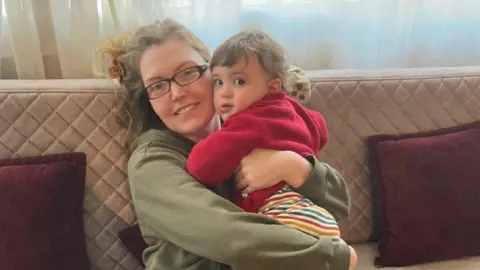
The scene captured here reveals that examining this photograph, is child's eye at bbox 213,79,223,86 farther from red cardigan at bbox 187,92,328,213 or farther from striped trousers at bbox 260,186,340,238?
striped trousers at bbox 260,186,340,238

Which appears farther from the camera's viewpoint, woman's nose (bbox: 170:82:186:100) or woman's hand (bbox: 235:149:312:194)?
woman's nose (bbox: 170:82:186:100)

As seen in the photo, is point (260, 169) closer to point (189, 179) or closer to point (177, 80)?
point (189, 179)

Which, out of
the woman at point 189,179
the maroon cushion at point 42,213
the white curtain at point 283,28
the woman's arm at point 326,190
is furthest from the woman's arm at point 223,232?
the white curtain at point 283,28

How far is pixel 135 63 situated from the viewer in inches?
58.2

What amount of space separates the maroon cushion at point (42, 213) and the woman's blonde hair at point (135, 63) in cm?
20

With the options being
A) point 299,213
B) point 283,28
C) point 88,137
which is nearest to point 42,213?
point 88,137

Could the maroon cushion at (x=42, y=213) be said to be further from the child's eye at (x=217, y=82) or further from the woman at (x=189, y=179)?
the child's eye at (x=217, y=82)

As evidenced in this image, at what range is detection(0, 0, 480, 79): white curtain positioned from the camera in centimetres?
177

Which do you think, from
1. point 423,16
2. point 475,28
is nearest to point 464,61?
point 475,28

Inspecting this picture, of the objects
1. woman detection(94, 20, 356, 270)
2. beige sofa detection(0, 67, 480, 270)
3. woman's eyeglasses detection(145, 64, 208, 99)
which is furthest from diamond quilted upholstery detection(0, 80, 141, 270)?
woman's eyeglasses detection(145, 64, 208, 99)

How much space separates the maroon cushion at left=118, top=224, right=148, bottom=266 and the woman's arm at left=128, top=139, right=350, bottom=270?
0.34m

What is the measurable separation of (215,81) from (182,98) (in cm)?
10

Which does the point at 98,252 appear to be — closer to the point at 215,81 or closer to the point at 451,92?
the point at 215,81

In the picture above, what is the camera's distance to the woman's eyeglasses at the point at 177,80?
4.66ft
